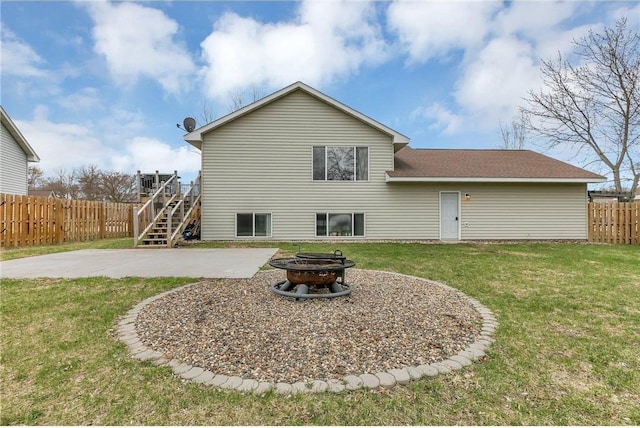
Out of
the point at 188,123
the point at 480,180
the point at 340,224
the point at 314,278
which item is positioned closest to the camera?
the point at 314,278

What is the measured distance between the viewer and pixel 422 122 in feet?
67.3

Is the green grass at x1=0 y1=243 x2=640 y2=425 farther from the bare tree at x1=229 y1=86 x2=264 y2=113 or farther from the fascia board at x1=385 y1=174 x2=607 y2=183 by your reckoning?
the bare tree at x1=229 y1=86 x2=264 y2=113

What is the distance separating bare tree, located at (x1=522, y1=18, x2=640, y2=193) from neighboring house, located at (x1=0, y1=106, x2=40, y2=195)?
29.0 metres

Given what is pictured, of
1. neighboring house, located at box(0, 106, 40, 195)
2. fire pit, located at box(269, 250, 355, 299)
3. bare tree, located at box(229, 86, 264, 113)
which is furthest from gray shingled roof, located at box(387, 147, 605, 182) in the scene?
neighboring house, located at box(0, 106, 40, 195)

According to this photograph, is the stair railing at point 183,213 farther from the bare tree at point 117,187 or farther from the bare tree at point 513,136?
the bare tree at point 513,136

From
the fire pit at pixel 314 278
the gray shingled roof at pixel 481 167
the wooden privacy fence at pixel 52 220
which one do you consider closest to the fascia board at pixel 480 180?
the gray shingled roof at pixel 481 167

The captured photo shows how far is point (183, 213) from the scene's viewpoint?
12320 mm

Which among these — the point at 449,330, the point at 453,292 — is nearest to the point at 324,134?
the point at 453,292

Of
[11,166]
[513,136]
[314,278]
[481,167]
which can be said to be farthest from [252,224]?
[513,136]

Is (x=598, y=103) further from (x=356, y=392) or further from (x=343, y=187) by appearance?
(x=356, y=392)

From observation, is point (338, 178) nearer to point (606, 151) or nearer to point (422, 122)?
point (422, 122)

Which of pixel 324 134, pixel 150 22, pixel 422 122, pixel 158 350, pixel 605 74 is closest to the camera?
Answer: pixel 158 350

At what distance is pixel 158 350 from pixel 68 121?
21808 mm

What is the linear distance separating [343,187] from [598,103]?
15809mm
